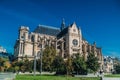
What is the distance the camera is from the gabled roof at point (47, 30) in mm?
73375

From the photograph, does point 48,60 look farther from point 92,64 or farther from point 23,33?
point 23,33

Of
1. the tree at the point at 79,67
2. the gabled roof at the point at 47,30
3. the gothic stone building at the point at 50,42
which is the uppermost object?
the gabled roof at the point at 47,30

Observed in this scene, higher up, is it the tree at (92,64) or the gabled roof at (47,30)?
the gabled roof at (47,30)

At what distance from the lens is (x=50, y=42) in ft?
227

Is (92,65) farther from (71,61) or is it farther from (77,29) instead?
(77,29)

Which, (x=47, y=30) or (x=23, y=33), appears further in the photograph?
(x=47, y=30)

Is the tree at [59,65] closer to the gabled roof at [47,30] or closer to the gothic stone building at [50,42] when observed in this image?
the gothic stone building at [50,42]

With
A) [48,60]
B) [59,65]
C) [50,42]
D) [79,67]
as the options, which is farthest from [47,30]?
[79,67]

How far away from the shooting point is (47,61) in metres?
Answer: 51.1

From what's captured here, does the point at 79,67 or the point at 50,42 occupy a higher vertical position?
the point at 50,42

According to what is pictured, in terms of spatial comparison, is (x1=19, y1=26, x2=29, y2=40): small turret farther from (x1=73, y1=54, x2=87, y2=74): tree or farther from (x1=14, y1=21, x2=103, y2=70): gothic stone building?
(x1=73, y1=54, x2=87, y2=74): tree

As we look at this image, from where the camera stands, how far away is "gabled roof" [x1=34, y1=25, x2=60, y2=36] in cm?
7338

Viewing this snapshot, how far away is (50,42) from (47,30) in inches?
310

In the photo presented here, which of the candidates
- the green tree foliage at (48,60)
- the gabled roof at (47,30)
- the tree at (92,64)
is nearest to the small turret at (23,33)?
the gabled roof at (47,30)
